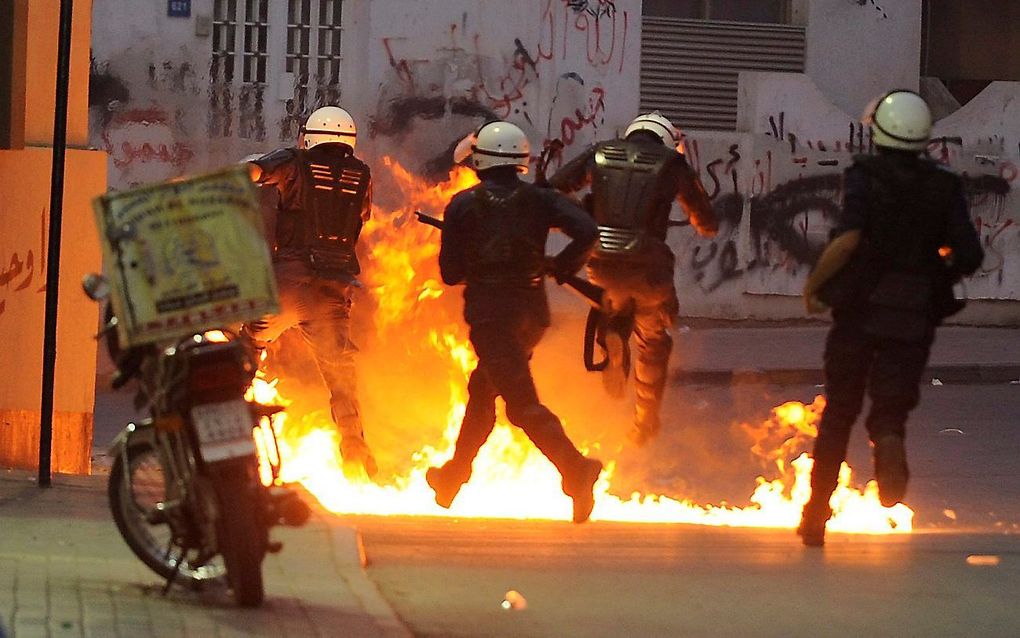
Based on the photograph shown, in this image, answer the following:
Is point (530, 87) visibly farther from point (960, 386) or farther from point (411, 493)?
point (411, 493)

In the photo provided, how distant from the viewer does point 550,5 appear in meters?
19.9

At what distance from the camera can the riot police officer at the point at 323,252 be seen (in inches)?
381

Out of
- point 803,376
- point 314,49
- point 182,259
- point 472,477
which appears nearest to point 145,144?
point 314,49

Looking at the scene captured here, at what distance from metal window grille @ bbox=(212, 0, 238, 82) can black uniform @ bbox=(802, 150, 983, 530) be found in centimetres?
1279

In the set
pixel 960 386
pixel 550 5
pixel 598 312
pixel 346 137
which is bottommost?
pixel 960 386

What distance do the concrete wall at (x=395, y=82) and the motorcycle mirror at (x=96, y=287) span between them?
13.1 m

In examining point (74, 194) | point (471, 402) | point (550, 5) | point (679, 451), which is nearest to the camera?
point (471, 402)

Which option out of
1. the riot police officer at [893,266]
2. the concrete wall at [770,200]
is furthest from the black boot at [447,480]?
the concrete wall at [770,200]

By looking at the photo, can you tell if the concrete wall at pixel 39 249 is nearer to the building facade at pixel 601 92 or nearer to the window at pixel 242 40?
the building facade at pixel 601 92

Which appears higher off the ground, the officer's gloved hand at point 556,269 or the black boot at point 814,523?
the officer's gloved hand at point 556,269

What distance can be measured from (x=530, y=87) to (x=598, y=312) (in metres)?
10.2

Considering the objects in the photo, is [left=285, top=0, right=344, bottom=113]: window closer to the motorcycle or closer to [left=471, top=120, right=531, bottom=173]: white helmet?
[left=471, top=120, right=531, bottom=173]: white helmet

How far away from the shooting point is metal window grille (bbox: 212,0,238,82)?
19.3 metres

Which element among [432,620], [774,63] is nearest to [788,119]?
[774,63]
